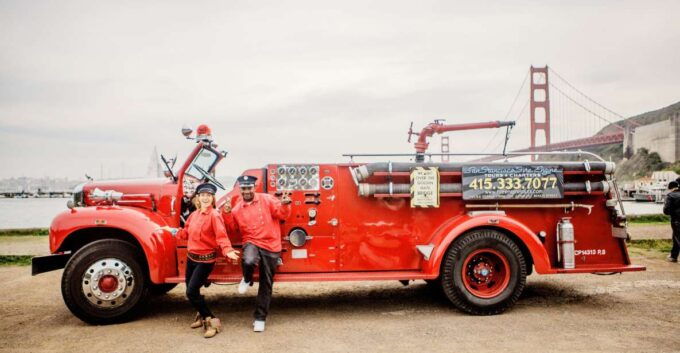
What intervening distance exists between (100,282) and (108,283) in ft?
0.30

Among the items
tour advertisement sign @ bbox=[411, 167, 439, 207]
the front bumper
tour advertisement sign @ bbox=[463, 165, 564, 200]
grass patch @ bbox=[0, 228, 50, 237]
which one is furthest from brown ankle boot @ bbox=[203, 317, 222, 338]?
grass patch @ bbox=[0, 228, 50, 237]

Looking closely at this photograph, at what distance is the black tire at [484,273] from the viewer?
5.59 metres

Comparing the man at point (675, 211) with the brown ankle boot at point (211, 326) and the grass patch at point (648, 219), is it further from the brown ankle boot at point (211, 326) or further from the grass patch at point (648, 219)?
the grass patch at point (648, 219)

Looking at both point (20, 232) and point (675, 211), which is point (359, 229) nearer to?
point (675, 211)

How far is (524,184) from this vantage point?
5.82m

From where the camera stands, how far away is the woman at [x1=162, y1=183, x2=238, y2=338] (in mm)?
5043

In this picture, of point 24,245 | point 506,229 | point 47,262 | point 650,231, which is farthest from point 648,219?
point 24,245

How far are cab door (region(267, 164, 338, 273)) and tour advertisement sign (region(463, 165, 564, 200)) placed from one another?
1663mm

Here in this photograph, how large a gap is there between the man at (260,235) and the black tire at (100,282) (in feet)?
4.22

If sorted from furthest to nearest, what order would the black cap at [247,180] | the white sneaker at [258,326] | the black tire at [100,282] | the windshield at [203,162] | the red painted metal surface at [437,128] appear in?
1. the red painted metal surface at [437,128]
2. the windshield at [203,162]
3. the black tire at [100,282]
4. the black cap at [247,180]
5. the white sneaker at [258,326]

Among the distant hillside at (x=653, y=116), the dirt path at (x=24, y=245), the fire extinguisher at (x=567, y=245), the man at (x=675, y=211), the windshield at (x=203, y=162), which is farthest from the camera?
the distant hillside at (x=653, y=116)

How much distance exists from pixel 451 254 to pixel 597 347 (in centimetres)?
171

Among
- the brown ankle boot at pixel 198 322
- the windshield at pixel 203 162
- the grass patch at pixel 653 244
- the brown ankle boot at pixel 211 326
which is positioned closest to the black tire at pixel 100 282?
the brown ankle boot at pixel 198 322

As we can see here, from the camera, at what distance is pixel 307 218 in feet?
18.6
